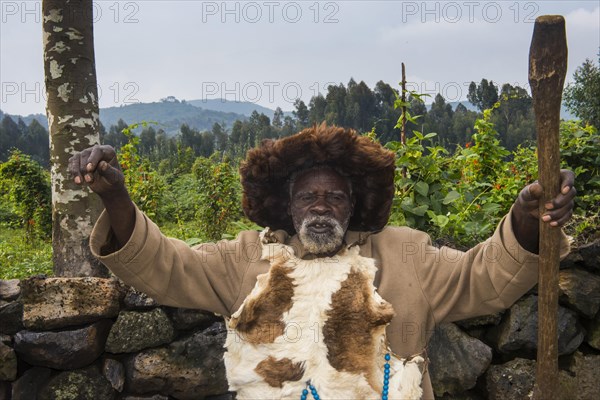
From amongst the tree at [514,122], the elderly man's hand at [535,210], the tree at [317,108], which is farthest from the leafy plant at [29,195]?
the tree at [514,122]

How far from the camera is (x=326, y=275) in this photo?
244 cm

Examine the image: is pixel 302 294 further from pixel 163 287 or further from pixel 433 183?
pixel 433 183

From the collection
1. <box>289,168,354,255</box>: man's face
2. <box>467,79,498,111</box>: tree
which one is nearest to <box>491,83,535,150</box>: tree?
<box>467,79,498,111</box>: tree

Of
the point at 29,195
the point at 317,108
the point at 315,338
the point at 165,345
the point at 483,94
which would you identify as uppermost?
the point at 483,94

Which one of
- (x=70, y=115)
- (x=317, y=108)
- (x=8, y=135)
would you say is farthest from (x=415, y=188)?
(x=8, y=135)

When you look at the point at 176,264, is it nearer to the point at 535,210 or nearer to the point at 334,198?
the point at 334,198

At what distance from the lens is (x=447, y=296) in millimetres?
2461

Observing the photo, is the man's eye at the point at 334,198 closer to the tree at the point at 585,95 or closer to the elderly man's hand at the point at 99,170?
the elderly man's hand at the point at 99,170

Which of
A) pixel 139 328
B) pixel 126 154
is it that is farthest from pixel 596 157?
pixel 126 154

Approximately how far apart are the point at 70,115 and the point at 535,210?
2650mm

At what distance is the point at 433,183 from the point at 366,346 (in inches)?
75.1

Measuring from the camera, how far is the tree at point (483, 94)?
30.4 m

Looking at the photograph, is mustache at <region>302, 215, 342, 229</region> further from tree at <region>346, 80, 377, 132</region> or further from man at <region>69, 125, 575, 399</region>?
tree at <region>346, 80, 377, 132</region>

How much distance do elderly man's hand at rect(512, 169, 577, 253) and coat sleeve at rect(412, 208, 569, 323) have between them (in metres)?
0.03
